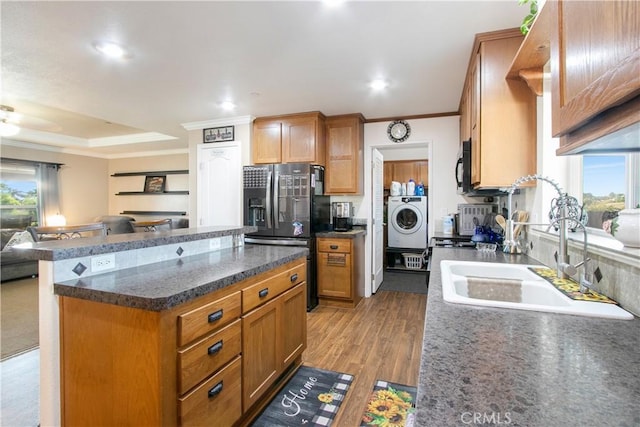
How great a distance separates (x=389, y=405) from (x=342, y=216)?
254 centimetres

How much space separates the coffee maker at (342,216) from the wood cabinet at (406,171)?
9.52 ft

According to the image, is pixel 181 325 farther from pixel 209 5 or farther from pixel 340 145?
pixel 340 145

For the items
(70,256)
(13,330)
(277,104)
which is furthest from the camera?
(277,104)

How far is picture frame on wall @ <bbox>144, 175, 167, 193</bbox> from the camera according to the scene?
6777 millimetres

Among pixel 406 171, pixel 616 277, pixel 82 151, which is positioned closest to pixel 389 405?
pixel 616 277

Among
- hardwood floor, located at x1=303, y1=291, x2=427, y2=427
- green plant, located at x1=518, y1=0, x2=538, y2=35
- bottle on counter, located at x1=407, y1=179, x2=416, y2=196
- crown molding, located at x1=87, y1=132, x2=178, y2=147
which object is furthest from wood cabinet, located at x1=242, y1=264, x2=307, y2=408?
crown molding, located at x1=87, y1=132, x2=178, y2=147

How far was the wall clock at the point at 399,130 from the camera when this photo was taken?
403 centimetres

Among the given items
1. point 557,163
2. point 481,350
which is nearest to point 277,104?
point 557,163

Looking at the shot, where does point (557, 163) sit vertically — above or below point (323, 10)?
below

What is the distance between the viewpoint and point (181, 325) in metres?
1.21

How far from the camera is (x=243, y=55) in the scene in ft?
7.93

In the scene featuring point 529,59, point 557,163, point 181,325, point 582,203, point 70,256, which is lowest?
point 181,325

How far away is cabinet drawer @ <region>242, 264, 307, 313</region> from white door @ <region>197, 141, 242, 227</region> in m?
2.15

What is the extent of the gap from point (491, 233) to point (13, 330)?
4625 mm
